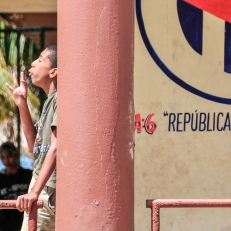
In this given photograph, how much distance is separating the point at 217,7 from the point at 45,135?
2158 mm

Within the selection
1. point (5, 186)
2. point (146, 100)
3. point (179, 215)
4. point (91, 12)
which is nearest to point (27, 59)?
point (5, 186)

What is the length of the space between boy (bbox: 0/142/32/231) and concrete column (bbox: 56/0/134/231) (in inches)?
136

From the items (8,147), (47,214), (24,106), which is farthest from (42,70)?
(8,147)

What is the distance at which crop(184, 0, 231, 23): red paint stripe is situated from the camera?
5383 mm

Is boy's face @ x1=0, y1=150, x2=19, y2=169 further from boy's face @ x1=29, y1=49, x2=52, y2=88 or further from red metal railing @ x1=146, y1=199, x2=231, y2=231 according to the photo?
red metal railing @ x1=146, y1=199, x2=231, y2=231

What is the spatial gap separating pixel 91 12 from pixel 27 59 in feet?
12.1

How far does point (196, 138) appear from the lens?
5.37m

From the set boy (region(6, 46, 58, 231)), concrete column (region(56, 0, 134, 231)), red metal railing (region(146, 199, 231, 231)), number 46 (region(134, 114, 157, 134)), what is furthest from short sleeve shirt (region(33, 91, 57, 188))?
number 46 (region(134, 114, 157, 134))

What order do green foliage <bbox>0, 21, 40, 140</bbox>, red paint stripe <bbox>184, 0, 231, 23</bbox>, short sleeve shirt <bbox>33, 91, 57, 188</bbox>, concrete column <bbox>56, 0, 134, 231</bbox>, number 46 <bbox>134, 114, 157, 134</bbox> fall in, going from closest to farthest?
concrete column <bbox>56, 0, 134, 231</bbox> < short sleeve shirt <bbox>33, 91, 57, 188</bbox> < number 46 <bbox>134, 114, 157, 134</bbox> < red paint stripe <bbox>184, 0, 231, 23</bbox> < green foliage <bbox>0, 21, 40, 140</bbox>

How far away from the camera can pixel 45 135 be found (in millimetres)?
3914

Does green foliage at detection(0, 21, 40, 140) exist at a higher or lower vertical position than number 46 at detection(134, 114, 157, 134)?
Result: higher

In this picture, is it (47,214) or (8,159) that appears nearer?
(47,214)

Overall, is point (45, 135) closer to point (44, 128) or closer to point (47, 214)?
point (44, 128)

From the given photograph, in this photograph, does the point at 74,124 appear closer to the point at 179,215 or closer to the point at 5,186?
the point at 179,215
